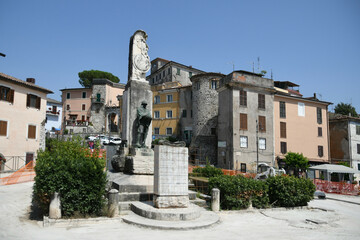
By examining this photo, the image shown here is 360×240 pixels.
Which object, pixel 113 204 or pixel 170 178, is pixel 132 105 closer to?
pixel 170 178

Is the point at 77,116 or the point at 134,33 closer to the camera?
the point at 134,33

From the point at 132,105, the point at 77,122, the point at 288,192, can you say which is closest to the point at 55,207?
the point at 132,105

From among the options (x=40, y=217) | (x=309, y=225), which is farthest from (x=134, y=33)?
(x=309, y=225)

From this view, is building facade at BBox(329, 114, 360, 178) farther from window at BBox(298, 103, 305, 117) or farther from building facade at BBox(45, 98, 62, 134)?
building facade at BBox(45, 98, 62, 134)

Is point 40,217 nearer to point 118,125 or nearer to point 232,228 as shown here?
point 232,228

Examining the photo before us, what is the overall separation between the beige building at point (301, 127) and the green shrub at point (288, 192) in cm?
2333

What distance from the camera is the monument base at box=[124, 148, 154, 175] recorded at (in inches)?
424

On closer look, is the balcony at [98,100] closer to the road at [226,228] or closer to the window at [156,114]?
the window at [156,114]

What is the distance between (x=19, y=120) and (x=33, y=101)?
106 inches

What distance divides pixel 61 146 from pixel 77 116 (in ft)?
158

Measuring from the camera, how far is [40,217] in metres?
8.53

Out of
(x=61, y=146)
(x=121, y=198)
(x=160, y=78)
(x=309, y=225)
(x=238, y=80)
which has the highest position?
(x=160, y=78)

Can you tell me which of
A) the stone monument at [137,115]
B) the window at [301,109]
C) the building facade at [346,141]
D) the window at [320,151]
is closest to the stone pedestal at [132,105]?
the stone monument at [137,115]

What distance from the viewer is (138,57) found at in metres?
13.0
